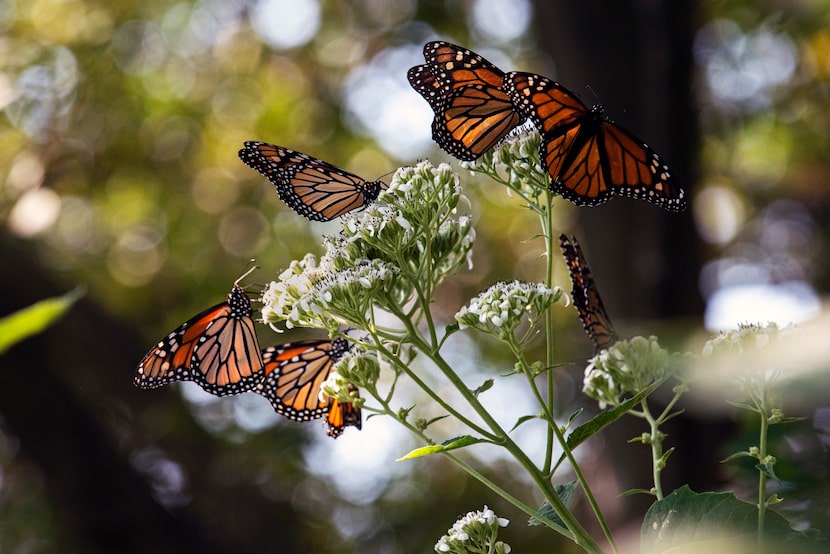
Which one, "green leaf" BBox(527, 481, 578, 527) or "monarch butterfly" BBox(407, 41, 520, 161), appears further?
"monarch butterfly" BBox(407, 41, 520, 161)

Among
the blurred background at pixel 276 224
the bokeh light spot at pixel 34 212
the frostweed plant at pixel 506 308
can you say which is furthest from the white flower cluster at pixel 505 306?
the bokeh light spot at pixel 34 212

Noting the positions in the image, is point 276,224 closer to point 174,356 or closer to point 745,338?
point 174,356

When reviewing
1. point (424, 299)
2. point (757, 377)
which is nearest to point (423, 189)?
point (424, 299)

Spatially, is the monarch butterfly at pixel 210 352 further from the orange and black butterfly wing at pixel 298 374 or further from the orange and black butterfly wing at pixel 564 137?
the orange and black butterfly wing at pixel 564 137

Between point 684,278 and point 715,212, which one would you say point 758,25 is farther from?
point 684,278

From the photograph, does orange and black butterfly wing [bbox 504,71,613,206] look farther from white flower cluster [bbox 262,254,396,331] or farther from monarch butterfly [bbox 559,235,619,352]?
white flower cluster [bbox 262,254,396,331]

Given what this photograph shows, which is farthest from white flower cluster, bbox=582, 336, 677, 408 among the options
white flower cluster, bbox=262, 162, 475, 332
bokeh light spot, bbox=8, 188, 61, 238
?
bokeh light spot, bbox=8, 188, 61, 238
